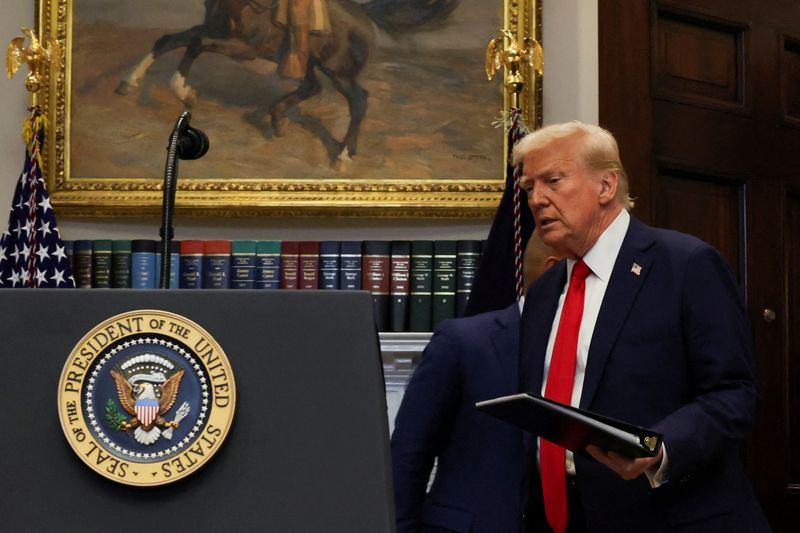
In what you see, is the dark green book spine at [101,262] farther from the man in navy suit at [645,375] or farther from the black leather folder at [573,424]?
the black leather folder at [573,424]

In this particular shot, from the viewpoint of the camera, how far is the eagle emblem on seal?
51.5 inches

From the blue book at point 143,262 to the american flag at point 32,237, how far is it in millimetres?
275

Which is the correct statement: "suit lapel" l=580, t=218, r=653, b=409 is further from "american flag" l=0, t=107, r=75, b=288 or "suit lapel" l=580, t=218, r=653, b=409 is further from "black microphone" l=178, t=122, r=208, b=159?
"american flag" l=0, t=107, r=75, b=288

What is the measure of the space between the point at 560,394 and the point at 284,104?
130 inches

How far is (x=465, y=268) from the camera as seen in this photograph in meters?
5.51

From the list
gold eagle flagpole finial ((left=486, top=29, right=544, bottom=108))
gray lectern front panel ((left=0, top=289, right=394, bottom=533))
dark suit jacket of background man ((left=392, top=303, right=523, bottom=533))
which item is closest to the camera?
gray lectern front panel ((left=0, top=289, right=394, bottom=533))

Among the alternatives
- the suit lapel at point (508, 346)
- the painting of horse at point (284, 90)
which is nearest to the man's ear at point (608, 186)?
the suit lapel at point (508, 346)

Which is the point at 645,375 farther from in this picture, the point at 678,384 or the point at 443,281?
the point at 443,281

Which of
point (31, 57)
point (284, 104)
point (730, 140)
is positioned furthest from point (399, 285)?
point (31, 57)

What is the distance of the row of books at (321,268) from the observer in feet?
18.0

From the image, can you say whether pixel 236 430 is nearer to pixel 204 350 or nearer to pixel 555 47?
pixel 204 350

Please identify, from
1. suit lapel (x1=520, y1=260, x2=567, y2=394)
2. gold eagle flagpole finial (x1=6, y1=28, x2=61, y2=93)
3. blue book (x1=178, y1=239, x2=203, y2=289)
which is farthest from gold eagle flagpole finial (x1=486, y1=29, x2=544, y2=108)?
suit lapel (x1=520, y1=260, x2=567, y2=394)

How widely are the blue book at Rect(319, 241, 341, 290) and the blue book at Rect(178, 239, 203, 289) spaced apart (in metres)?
0.53

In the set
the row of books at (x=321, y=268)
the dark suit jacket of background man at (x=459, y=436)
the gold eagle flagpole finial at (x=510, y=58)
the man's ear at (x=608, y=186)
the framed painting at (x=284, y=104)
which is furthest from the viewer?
the framed painting at (x=284, y=104)
